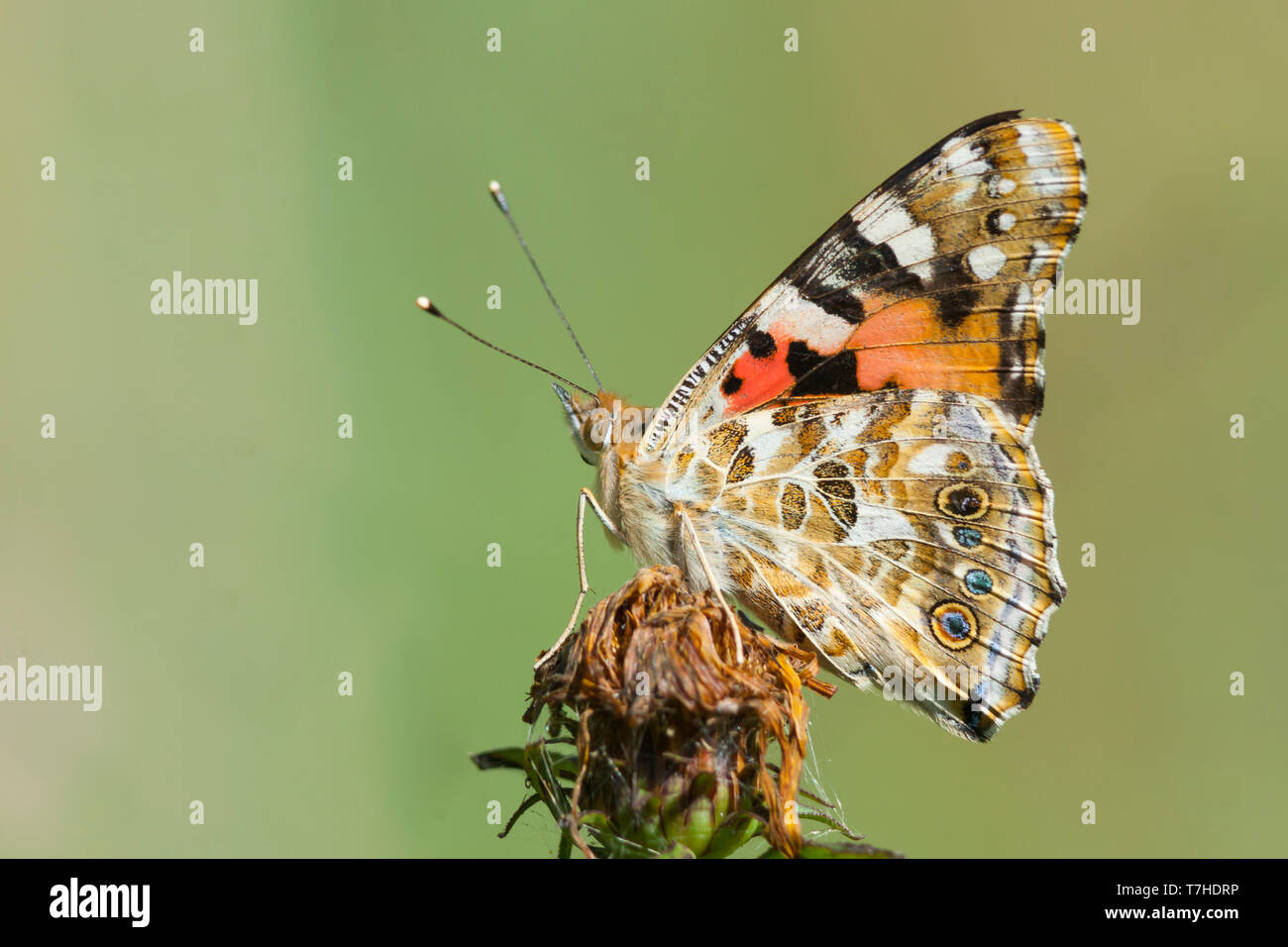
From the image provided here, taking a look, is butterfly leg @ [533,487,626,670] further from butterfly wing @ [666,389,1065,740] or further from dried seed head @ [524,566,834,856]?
dried seed head @ [524,566,834,856]

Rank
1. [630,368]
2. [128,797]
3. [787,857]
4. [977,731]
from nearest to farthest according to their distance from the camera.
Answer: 1. [787,857]
2. [977,731]
3. [128,797]
4. [630,368]

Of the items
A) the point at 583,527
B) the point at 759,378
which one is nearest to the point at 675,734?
the point at 583,527

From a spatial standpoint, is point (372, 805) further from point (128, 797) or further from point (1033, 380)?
point (1033, 380)

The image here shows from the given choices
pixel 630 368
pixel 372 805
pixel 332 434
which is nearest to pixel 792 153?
pixel 630 368

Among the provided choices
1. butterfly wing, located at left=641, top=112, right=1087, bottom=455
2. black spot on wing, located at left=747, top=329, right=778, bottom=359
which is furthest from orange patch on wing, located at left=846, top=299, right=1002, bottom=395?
black spot on wing, located at left=747, top=329, right=778, bottom=359

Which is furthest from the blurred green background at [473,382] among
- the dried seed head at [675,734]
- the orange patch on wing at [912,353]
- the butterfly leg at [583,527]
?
the orange patch on wing at [912,353]

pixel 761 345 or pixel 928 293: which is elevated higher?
pixel 928 293

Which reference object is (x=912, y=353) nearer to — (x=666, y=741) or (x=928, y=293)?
(x=928, y=293)
